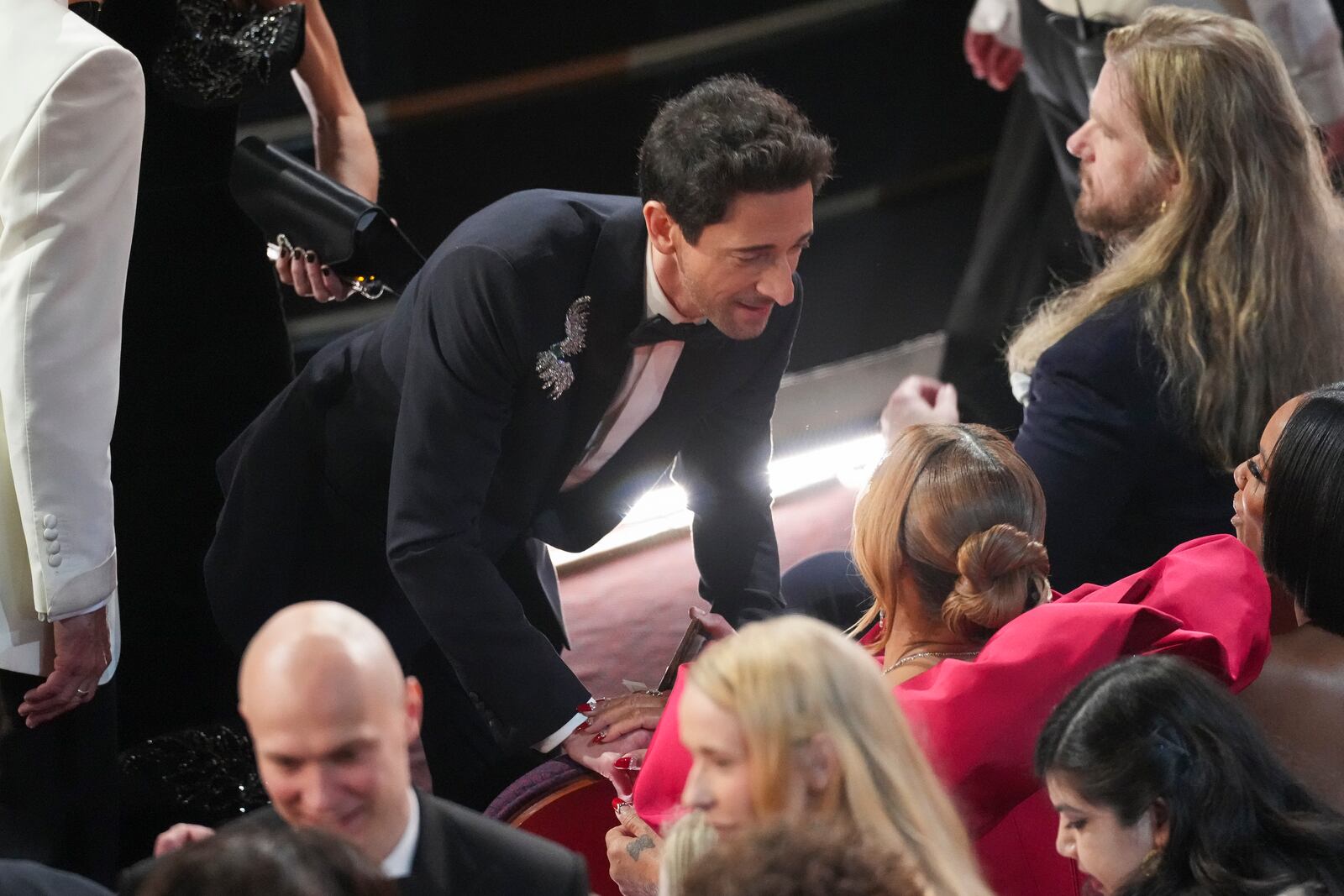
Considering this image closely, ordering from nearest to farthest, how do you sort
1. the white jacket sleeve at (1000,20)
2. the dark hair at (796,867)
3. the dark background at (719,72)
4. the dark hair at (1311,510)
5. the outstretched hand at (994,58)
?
1. the dark hair at (796,867)
2. the dark hair at (1311,510)
3. the dark background at (719,72)
4. the white jacket sleeve at (1000,20)
5. the outstretched hand at (994,58)

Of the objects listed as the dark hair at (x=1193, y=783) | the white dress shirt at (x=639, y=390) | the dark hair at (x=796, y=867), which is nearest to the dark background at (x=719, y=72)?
the white dress shirt at (x=639, y=390)

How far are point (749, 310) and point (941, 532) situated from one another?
1.54 feet

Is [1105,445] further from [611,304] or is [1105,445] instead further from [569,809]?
[569,809]

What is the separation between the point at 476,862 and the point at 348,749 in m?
0.20

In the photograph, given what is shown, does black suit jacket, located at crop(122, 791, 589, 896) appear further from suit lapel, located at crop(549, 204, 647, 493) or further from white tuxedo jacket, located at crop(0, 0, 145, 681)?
suit lapel, located at crop(549, 204, 647, 493)

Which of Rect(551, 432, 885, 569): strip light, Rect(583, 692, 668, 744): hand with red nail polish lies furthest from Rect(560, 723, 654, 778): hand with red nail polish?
Rect(551, 432, 885, 569): strip light

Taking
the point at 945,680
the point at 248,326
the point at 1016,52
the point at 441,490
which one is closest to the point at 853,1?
the point at 1016,52

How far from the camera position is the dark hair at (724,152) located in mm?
2168

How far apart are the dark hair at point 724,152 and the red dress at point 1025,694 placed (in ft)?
2.18

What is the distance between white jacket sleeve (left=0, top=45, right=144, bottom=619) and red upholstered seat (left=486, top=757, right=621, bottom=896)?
63cm

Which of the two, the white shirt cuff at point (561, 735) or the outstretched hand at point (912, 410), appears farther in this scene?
the outstretched hand at point (912, 410)

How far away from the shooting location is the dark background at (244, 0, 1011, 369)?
4215 mm

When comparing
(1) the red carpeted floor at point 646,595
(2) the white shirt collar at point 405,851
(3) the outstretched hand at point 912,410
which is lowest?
(1) the red carpeted floor at point 646,595

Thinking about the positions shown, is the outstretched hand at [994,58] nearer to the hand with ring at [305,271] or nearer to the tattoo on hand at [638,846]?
the hand with ring at [305,271]
